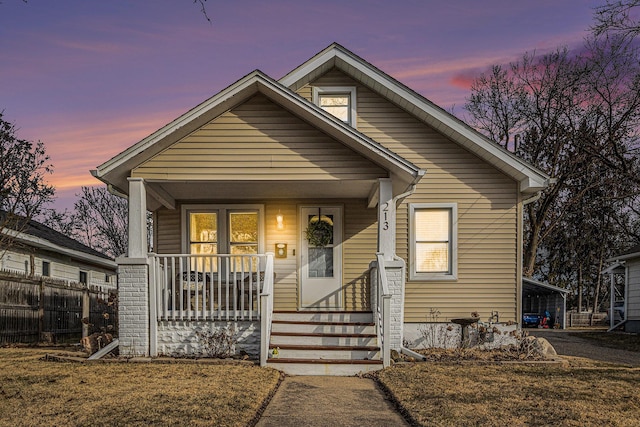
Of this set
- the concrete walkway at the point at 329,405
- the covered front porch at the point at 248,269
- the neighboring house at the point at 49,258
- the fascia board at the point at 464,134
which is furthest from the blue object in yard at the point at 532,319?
the concrete walkway at the point at 329,405

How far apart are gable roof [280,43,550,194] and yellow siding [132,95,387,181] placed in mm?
3069

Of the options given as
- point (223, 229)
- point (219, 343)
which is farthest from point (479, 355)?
point (223, 229)

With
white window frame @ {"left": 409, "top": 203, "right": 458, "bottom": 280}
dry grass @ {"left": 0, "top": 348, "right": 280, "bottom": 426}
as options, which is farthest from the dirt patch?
dry grass @ {"left": 0, "top": 348, "right": 280, "bottom": 426}

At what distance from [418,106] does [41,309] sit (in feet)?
38.4

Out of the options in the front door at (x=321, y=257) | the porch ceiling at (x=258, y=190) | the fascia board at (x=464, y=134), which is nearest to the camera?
the porch ceiling at (x=258, y=190)

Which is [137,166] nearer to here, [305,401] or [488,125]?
[305,401]

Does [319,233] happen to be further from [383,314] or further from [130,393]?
[130,393]

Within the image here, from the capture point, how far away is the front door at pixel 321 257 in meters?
13.3

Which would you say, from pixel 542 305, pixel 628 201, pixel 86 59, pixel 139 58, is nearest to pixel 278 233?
pixel 139 58

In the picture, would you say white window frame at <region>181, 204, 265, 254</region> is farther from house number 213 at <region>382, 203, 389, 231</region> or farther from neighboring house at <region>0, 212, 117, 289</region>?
neighboring house at <region>0, 212, 117, 289</region>

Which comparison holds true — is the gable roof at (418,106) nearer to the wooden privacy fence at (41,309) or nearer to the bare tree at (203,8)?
the wooden privacy fence at (41,309)

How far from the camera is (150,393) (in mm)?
7539

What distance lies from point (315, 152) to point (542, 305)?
98.8 ft

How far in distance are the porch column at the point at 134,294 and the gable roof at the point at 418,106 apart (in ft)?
16.5
